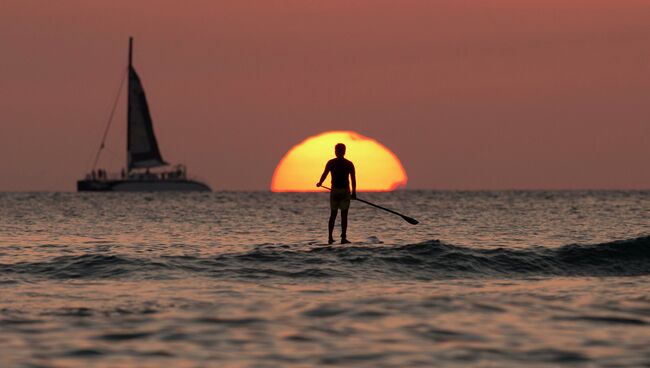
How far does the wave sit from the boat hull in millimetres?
114662

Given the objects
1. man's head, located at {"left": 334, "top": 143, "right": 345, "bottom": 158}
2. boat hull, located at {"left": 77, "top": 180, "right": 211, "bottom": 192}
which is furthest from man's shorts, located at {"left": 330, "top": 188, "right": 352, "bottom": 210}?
boat hull, located at {"left": 77, "top": 180, "right": 211, "bottom": 192}

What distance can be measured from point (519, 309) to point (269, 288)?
411 centimetres

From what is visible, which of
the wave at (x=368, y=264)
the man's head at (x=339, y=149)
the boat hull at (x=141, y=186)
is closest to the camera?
the wave at (x=368, y=264)

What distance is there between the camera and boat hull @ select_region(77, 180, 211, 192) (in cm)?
13288

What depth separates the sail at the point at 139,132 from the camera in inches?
4395

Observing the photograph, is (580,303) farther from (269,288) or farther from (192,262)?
(192,262)

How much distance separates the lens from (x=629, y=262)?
19875 mm

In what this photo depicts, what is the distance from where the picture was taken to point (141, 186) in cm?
13275

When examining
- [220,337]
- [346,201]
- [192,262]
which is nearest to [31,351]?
[220,337]

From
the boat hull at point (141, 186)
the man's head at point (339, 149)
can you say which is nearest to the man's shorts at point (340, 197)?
the man's head at point (339, 149)

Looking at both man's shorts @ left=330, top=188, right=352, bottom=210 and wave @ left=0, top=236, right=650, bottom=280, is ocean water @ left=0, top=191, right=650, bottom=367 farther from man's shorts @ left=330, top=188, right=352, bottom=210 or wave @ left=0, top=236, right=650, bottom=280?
man's shorts @ left=330, top=188, right=352, bottom=210

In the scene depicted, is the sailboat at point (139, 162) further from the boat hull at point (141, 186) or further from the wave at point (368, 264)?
the wave at point (368, 264)

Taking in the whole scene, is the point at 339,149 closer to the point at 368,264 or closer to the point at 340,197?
the point at 340,197

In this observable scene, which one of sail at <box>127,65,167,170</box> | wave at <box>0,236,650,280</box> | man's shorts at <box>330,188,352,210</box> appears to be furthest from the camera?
sail at <box>127,65,167,170</box>
